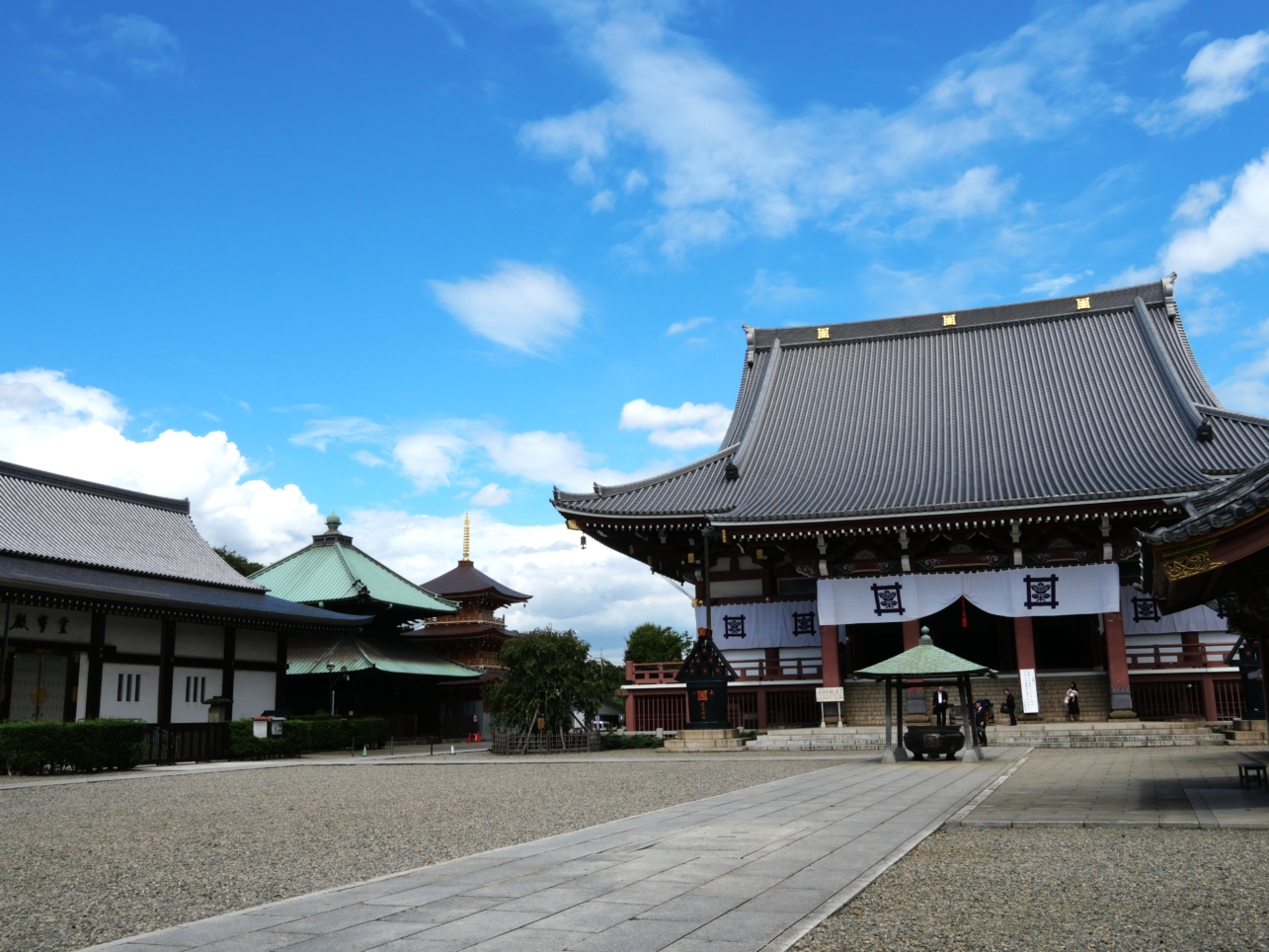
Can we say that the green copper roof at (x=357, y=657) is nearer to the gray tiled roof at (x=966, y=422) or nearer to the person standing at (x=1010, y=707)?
the gray tiled roof at (x=966, y=422)

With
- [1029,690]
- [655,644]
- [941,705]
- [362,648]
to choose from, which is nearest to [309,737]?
[362,648]

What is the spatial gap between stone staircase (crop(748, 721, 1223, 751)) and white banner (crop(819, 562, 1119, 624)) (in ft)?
9.70

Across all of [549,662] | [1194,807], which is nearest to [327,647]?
[549,662]

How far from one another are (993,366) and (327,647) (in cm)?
2589

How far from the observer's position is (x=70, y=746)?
20625 millimetres

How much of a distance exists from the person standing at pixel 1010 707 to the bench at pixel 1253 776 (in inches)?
497

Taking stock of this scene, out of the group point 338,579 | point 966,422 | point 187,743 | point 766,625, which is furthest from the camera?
point 338,579

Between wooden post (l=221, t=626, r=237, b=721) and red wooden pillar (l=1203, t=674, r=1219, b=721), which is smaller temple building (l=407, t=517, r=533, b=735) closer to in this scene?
wooden post (l=221, t=626, r=237, b=721)

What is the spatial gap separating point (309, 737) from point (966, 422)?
21.9 m

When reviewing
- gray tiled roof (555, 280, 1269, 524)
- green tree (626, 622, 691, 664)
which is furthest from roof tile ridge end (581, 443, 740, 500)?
green tree (626, 622, 691, 664)

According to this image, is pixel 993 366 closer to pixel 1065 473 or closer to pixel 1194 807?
pixel 1065 473

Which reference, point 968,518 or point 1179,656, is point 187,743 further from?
point 1179,656

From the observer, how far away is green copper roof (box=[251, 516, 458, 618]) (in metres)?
39.8

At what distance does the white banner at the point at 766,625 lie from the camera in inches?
1141
